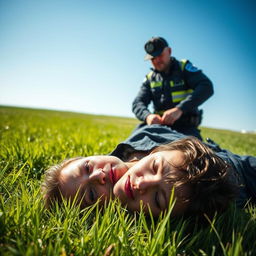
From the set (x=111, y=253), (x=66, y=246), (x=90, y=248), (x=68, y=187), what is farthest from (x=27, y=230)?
(x=68, y=187)

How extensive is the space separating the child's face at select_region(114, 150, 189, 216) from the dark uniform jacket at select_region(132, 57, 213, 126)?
1.94 m

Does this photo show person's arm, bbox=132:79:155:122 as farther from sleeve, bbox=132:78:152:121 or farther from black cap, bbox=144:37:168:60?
black cap, bbox=144:37:168:60

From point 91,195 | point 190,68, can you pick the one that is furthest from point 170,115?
point 91,195

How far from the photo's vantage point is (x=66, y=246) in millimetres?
966

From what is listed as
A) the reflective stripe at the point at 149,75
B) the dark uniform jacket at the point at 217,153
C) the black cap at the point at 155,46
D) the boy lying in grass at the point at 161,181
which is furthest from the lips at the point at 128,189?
the reflective stripe at the point at 149,75

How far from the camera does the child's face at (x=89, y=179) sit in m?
1.83

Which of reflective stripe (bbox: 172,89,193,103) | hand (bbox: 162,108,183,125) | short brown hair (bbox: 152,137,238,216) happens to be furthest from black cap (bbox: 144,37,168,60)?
short brown hair (bbox: 152,137,238,216)

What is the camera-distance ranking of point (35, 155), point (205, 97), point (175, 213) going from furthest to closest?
point (205, 97), point (35, 155), point (175, 213)

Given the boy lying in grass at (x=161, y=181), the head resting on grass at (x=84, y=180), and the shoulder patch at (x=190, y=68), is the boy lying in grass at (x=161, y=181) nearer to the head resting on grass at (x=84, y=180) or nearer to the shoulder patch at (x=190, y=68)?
the head resting on grass at (x=84, y=180)

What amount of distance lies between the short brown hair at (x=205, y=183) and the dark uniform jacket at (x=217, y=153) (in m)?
0.28

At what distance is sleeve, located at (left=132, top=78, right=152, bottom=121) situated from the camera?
3.90 metres

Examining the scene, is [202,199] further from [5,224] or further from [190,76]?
[190,76]

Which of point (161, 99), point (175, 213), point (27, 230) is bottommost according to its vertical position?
point (175, 213)

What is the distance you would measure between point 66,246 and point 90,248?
0.38 feet
